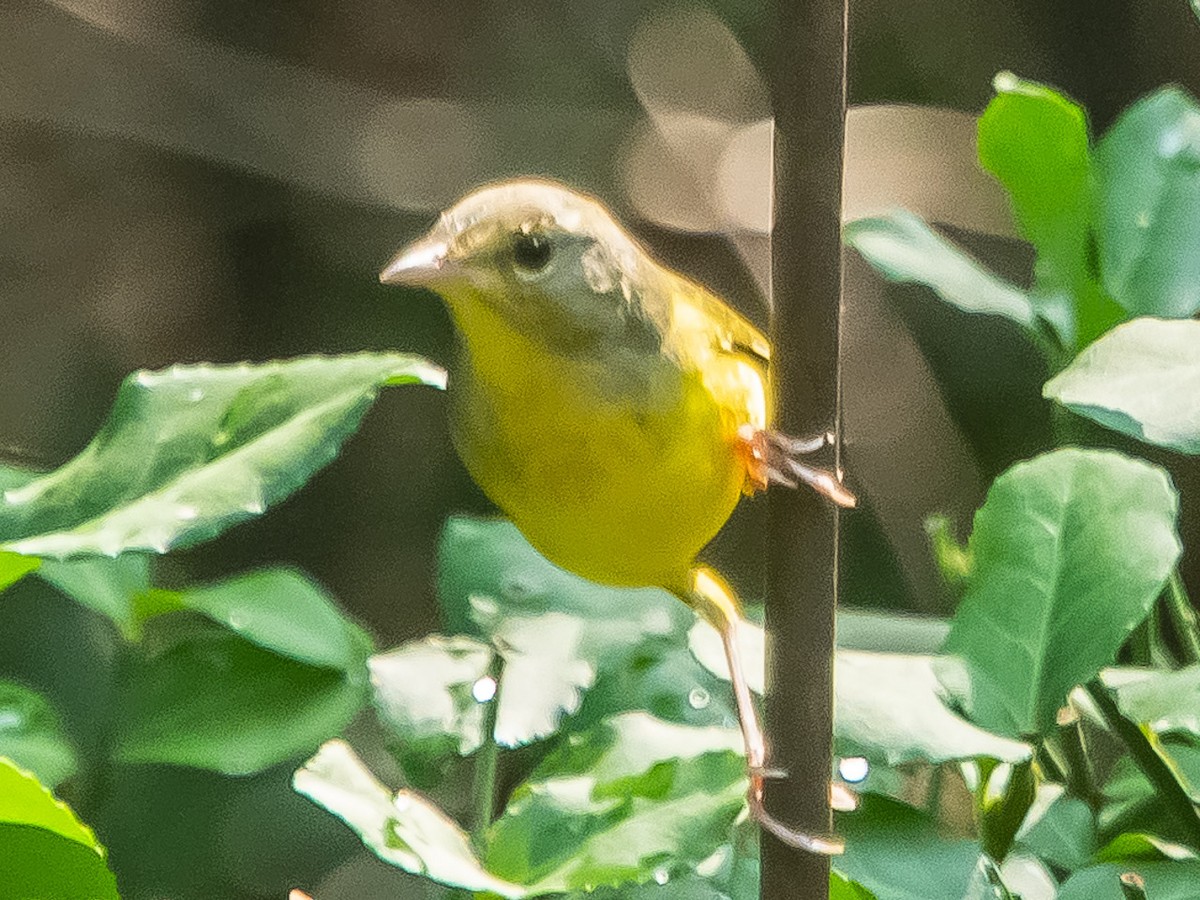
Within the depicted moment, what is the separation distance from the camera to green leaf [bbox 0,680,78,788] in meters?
0.61

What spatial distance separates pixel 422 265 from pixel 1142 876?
33cm

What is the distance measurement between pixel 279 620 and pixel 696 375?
0.21 m

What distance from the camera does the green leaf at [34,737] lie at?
0.61 metres

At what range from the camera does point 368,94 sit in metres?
1.85

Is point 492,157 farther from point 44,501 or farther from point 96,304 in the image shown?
point 44,501

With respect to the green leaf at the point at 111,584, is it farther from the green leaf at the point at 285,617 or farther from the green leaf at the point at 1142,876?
the green leaf at the point at 1142,876

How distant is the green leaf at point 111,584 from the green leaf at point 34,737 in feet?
0.16

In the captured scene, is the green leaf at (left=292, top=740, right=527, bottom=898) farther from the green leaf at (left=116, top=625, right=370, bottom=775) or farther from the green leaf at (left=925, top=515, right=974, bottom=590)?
the green leaf at (left=925, top=515, right=974, bottom=590)

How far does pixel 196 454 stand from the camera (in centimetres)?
60

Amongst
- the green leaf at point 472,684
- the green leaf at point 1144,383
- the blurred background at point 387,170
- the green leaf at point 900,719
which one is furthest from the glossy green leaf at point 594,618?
the blurred background at point 387,170

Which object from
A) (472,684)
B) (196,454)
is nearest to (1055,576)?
(472,684)

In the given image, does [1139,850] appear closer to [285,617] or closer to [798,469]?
[798,469]

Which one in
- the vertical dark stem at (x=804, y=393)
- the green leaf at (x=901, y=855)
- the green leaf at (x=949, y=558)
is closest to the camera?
the vertical dark stem at (x=804, y=393)

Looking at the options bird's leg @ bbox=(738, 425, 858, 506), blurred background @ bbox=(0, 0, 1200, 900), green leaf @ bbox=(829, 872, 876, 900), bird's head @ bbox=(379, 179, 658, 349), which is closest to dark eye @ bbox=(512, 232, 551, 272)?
bird's head @ bbox=(379, 179, 658, 349)
